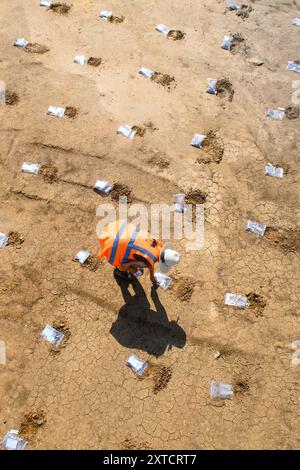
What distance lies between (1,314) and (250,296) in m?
4.09

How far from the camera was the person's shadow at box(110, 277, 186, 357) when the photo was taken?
6527 millimetres

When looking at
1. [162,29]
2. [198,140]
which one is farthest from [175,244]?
[162,29]

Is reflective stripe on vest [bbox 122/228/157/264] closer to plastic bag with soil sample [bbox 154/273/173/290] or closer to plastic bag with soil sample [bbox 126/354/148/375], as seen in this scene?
plastic bag with soil sample [bbox 154/273/173/290]

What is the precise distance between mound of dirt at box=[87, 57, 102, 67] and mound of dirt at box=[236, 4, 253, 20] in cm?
385

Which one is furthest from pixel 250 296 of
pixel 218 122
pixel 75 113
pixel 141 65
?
pixel 141 65

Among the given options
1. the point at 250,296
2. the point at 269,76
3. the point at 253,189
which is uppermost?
the point at 269,76

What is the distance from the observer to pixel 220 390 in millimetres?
6254

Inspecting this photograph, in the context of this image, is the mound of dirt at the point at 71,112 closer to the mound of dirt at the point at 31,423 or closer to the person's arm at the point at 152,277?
the person's arm at the point at 152,277

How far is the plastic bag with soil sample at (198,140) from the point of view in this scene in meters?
8.34

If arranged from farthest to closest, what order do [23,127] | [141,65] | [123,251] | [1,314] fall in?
[141,65] → [23,127] → [1,314] → [123,251]

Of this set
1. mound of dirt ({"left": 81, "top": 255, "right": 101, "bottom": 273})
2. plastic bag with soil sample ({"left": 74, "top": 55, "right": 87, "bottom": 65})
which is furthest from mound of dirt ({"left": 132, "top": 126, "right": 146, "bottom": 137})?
mound of dirt ({"left": 81, "top": 255, "right": 101, "bottom": 273})

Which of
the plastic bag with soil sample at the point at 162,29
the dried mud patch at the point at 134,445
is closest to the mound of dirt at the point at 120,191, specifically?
the dried mud patch at the point at 134,445

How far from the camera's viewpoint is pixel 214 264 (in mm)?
7184
